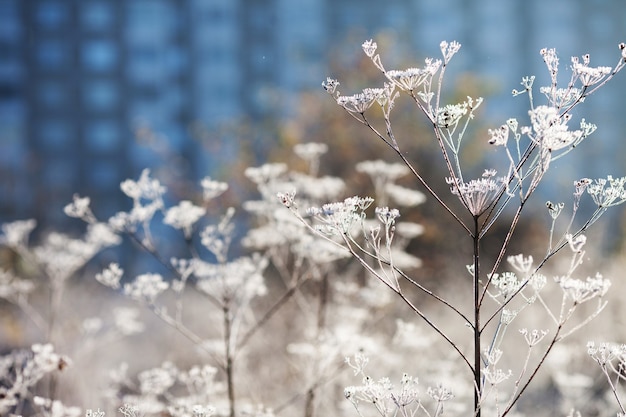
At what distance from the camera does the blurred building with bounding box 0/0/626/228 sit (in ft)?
147

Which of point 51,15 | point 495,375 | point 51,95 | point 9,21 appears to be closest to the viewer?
point 495,375

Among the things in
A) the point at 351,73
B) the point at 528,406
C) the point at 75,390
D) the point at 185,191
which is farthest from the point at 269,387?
the point at 185,191

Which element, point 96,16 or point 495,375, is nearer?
point 495,375

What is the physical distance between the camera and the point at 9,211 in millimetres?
24562

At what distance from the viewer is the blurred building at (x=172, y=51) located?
44.9 meters

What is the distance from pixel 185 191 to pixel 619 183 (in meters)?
15.5

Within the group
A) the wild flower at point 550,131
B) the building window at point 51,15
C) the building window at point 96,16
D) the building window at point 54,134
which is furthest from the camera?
Answer: the building window at point 96,16

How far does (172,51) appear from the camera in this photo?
4662cm

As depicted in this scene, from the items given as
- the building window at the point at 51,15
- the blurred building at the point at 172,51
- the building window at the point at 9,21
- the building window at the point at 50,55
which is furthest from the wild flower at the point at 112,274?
the building window at the point at 51,15

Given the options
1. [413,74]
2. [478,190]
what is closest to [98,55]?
[413,74]

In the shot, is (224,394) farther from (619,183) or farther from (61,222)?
(61,222)

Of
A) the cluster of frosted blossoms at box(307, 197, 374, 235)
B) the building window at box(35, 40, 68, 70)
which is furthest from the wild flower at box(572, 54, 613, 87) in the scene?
the building window at box(35, 40, 68, 70)

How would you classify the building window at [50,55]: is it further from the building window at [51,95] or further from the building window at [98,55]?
the building window at [98,55]

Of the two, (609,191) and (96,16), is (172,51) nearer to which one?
(96,16)
